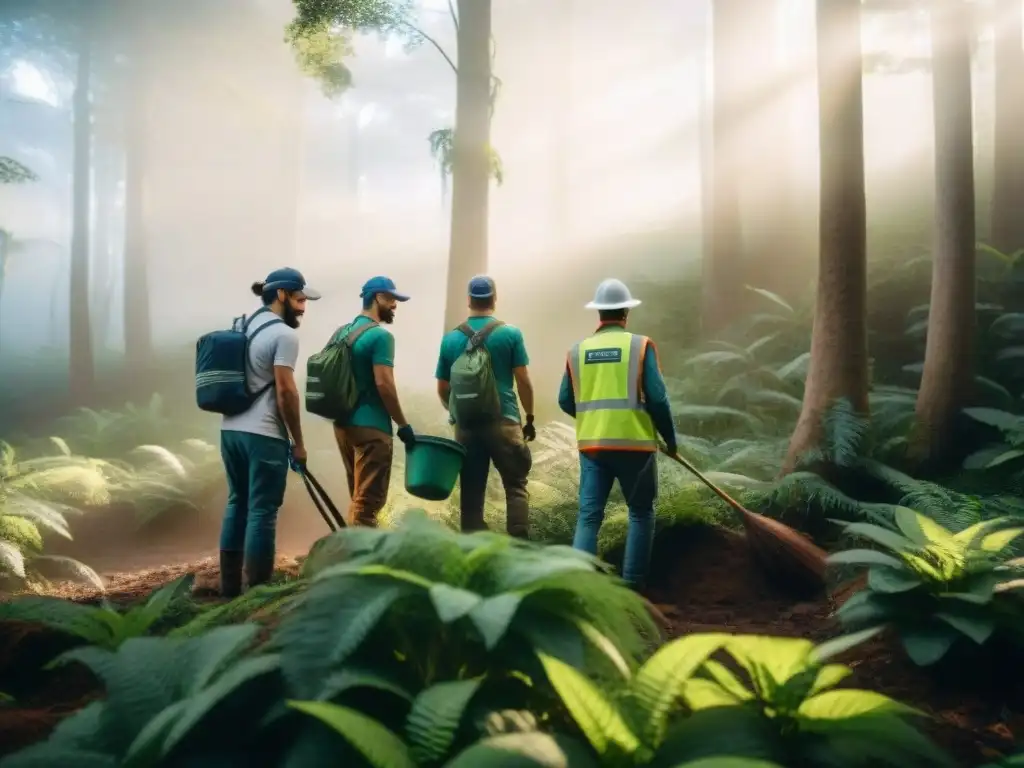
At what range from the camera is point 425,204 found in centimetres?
1664

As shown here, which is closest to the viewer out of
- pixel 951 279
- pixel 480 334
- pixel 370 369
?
pixel 370 369

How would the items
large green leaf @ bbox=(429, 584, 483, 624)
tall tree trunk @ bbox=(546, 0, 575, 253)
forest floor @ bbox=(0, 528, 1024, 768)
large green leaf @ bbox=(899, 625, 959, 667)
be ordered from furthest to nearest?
tall tree trunk @ bbox=(546, 0, 575, 253) < large green leaf @ bbox=(899, 625, 959, 667) < forest floor @ bbox=(0, 528, 1024, 768) < large green leaf @ bbox=(429, 584, 483, 624)

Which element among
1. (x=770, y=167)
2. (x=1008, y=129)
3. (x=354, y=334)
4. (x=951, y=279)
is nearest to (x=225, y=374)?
(x=354, y=334)

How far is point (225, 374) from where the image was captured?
4.56m

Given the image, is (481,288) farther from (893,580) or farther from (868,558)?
(893,580)

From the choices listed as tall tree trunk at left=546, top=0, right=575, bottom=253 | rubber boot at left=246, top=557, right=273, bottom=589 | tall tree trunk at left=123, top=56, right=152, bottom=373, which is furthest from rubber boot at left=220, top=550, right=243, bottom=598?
tall tree trunk at left=123, top=56, right=152, bottom=373

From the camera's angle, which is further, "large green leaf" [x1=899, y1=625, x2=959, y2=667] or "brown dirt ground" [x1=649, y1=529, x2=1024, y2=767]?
"large green leaf" [x1=899, y1=625, x2=959, y2=667]

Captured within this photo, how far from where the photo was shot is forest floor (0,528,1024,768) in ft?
7.87

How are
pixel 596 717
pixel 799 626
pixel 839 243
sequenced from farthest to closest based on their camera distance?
pixel 839 243
pixel 799 626
pixel 596 717

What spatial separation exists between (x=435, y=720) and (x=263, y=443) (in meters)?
3.21

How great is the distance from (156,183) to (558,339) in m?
10.1

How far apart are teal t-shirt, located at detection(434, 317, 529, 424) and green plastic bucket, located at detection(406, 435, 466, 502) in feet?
2.08

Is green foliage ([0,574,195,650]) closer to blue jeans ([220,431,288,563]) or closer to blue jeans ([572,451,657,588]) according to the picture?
blue jeans ([220,431,288,563])

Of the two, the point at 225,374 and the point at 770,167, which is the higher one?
the point at 770,167
